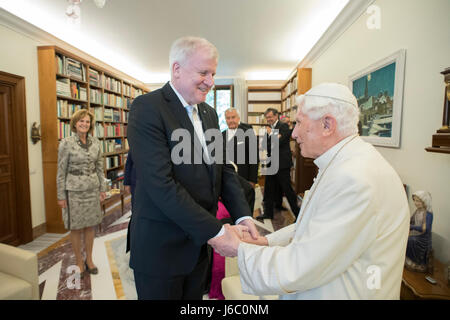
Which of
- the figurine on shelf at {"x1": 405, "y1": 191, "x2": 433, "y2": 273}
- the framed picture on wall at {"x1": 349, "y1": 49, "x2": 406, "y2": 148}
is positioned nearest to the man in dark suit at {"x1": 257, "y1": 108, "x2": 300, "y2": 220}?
the framed picture on wall at {"x1": 349, "y1": 49, "x2": 406, "y2": 148}

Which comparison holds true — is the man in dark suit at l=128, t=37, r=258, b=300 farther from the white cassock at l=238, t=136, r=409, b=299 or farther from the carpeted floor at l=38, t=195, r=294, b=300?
the carpeted floor at l=38, t=195, r=294, b=300

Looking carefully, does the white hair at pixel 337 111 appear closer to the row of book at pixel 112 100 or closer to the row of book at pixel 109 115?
the row of book at pixel 109 115

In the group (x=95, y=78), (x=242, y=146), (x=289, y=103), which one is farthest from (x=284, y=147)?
(x=95, y=78)

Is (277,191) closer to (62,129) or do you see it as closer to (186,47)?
(62,129)

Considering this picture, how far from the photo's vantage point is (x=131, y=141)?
1.02 metres

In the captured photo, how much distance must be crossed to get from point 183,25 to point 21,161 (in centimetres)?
308

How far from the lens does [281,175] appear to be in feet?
14.0

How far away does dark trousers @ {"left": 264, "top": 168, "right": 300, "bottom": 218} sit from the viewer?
4.18 meters

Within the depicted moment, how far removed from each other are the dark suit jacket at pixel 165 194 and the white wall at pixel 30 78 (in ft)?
11.4

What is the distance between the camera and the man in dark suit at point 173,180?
98cm

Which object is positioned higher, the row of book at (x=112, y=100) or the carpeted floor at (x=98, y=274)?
the row of book at (x=112, y=100)

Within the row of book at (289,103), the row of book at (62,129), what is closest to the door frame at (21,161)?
the row of book at (62,129)

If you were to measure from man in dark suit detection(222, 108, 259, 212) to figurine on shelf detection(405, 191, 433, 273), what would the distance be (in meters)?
2.46
